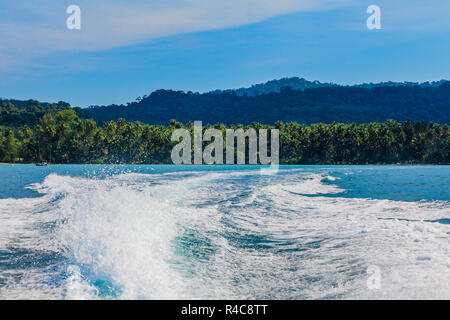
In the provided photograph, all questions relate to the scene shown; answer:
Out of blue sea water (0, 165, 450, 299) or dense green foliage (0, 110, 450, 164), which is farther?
dense green foliage (0, 110, 450, 164)

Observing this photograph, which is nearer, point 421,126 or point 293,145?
point 421,126

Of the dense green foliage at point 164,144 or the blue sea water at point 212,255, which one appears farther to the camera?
the dense green foliage at point 164,144

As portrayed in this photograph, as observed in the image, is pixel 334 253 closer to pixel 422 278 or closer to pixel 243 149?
pixel 422 278

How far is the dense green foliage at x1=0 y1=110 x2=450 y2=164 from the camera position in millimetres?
107938

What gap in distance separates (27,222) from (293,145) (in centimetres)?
10819

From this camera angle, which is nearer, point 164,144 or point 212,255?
point 212,255

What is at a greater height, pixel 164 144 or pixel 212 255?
pixel 164 144

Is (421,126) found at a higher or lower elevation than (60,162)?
higher

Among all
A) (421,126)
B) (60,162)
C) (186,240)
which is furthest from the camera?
(60,162)

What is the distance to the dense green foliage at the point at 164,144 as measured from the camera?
108 metres

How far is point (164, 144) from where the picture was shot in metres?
115

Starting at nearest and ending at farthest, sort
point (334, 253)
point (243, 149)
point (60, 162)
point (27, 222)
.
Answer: point (334, 253)
point (27, 222)
point (60, 162)
point (243, 149)
